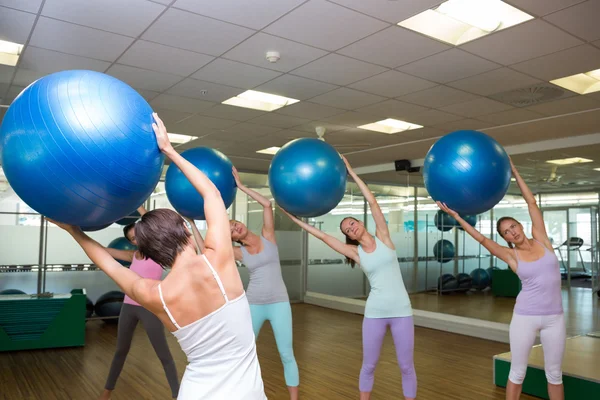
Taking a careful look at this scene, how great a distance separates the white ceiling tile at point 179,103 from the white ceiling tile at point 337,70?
131 cm

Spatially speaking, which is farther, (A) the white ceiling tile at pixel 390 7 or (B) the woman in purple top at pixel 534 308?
(B) the woman in purple top at pixel 534 308

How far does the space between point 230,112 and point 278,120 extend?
1.97 ft

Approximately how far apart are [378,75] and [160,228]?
3.06 m

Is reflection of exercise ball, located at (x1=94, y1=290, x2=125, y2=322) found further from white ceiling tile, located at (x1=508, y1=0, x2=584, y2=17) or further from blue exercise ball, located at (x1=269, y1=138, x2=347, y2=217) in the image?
white ceiling tile, located at (x1=508, y1=0, x2=584, y2=17)

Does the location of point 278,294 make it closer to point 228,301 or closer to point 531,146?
point 228,301

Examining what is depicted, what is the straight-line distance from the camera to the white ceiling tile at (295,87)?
4.29m

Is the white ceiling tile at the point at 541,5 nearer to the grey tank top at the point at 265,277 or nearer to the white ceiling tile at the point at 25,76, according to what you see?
the grey tank top at the point at 265,277

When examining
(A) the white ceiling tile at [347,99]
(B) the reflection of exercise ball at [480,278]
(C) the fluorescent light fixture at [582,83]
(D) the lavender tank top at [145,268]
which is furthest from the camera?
(B) the reflection of exercise ball at [480,278]

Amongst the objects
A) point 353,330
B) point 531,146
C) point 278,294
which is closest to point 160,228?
point 278,294

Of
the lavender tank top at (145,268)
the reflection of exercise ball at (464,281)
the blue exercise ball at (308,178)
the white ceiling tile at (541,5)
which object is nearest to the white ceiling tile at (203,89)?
the blue exercise ball at (308,178)

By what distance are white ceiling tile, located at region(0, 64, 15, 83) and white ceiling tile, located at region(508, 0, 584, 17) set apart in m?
3.72

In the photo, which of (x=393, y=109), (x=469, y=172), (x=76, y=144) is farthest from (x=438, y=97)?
Answer: (x=76, y=144)

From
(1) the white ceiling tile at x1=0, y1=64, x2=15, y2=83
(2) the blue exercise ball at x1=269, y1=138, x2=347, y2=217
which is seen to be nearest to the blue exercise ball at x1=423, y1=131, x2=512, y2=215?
(2) the blue exercise ball at x1=269, y1=138, x2=347, y2=217

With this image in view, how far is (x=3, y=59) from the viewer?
384cm
